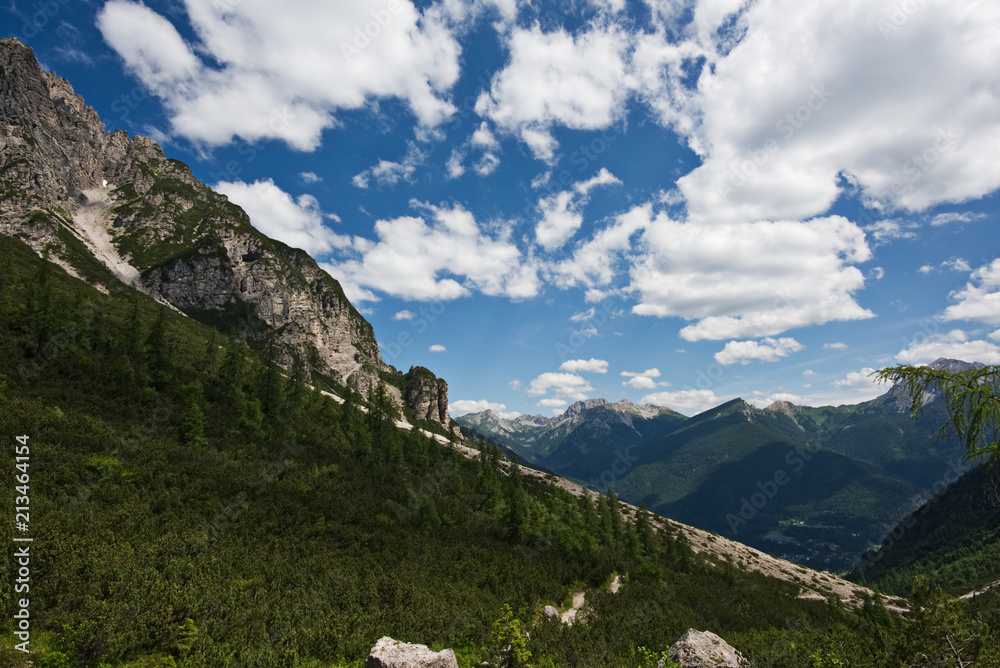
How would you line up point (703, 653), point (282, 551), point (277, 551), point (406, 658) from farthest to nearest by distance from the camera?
point (282, 551), point (277, 551), point (703, 653), point (406, 658)

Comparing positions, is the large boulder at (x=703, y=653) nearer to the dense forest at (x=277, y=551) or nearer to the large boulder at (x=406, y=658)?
the dense forest at (x=277, y=551)

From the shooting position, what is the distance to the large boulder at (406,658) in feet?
53.7

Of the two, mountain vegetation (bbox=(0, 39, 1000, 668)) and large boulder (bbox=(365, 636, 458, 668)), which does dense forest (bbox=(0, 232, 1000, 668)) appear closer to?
mountain vegetation (bbox=(0, 39, 1000, 668))

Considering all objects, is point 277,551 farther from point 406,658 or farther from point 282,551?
point 406,658

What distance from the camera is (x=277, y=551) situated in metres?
33.4

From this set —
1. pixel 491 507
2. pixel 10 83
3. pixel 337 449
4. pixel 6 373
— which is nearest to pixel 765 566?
pixel 491 507

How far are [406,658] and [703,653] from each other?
13.3 m

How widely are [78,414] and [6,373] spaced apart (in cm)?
895

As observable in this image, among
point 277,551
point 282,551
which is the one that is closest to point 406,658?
point 277,551

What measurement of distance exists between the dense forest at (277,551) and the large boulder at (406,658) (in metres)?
2.27

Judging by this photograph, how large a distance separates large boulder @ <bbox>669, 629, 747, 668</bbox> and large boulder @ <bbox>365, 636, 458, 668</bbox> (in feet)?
32.9

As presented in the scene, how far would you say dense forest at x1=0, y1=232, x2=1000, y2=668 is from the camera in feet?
59.5

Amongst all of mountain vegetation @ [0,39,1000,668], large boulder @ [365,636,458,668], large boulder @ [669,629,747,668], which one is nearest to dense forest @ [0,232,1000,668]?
mountain vegetation @ [0,39,1000,668]

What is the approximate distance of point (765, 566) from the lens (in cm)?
11188
